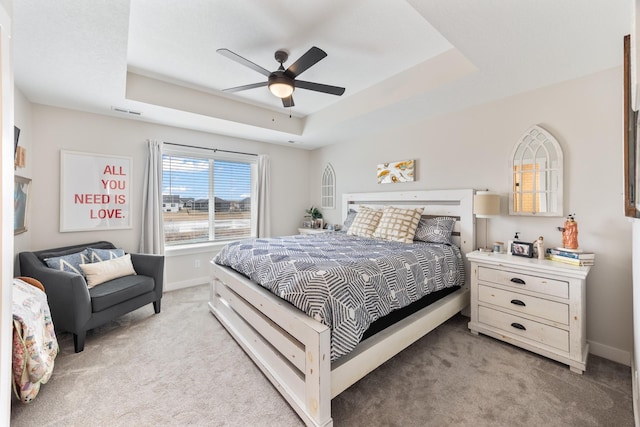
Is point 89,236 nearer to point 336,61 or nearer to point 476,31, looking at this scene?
point 336,61

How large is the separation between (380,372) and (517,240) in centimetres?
191

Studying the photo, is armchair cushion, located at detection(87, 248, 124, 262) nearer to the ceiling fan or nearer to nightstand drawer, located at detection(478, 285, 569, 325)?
the ceiling fan

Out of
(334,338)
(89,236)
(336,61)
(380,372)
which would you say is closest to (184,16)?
(336,61)

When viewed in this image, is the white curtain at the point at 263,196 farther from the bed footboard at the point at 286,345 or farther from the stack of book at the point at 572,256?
the stack of book at the point at 572,256

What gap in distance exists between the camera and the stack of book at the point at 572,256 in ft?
7.02

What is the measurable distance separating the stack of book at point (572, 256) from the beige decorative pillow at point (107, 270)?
4190 mm

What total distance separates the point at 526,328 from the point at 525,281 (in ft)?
1.31

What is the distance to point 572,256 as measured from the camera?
2.20 m

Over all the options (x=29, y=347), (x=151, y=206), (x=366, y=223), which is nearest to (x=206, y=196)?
(x=151, y=206)

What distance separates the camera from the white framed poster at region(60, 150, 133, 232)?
315 centimetres

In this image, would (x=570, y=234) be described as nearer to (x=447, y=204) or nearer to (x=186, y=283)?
(x=447, y=204)

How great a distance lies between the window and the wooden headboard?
228 cm

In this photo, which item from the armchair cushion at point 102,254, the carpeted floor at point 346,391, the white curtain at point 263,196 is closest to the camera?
the carpeted floor at point 346,391

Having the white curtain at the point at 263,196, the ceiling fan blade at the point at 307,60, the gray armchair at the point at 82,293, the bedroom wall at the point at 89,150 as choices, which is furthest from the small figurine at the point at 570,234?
the bedroom wall at the point at 89,150
